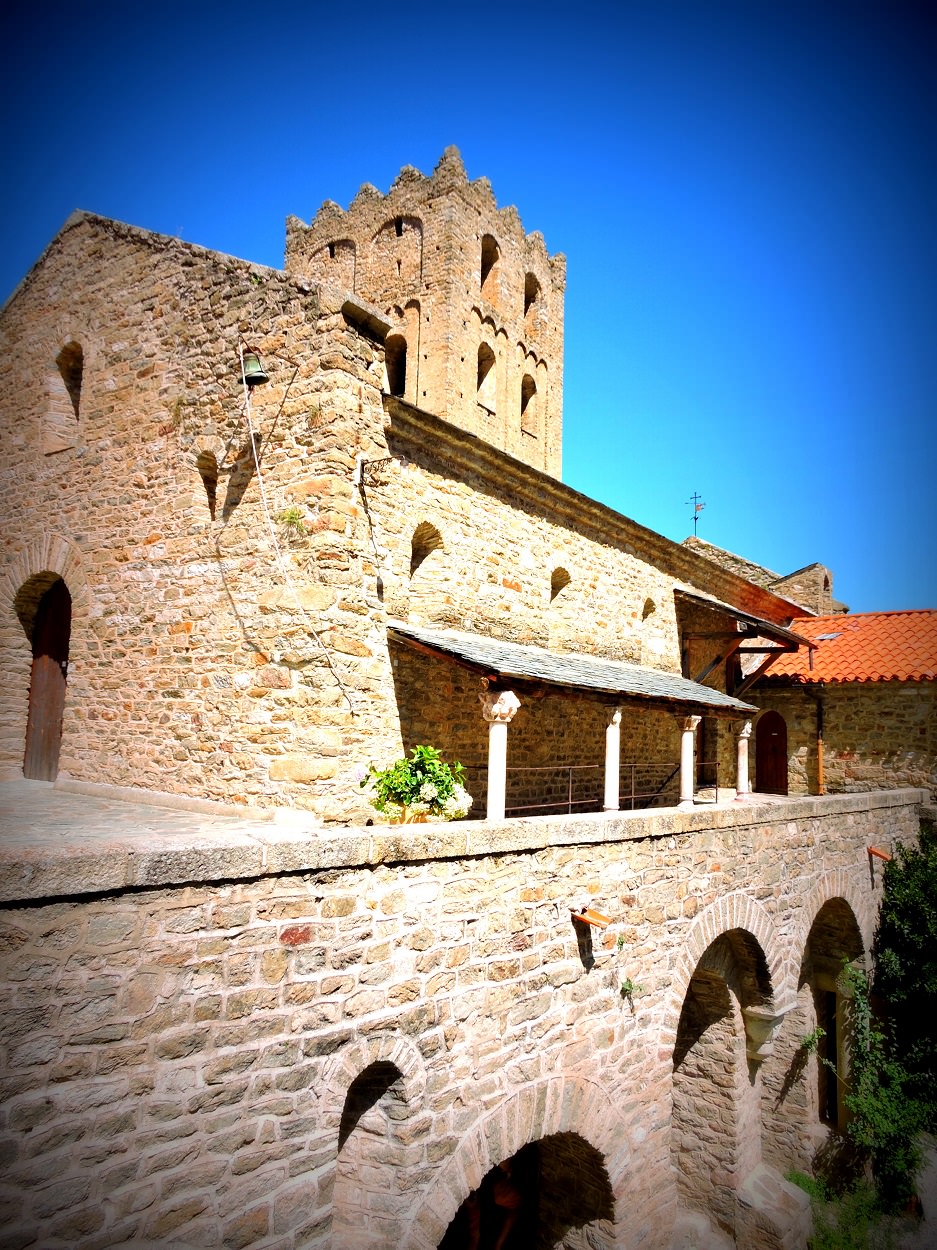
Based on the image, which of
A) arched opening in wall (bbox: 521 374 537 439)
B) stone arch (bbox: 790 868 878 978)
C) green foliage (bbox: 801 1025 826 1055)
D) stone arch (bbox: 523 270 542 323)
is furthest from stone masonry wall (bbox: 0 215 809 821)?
stone arch (bbox: 523 270 542 323)

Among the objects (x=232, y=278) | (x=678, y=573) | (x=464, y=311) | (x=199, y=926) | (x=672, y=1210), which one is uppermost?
(x=464, y=311)

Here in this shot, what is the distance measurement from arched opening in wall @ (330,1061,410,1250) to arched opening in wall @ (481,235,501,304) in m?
22.5

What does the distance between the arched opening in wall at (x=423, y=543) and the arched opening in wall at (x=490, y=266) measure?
55.5ft

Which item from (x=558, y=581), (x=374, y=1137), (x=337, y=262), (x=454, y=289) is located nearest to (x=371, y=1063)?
(x=374, y=1137)

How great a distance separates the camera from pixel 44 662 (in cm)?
1027

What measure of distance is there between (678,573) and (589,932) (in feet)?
30.6

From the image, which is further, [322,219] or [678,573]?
[322,219]

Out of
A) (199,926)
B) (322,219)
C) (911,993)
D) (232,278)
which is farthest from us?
(322,219)

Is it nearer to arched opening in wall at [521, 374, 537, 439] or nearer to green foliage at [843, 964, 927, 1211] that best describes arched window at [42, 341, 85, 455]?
green foliage at [843, 964, 927, 1211]

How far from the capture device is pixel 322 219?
23453mm

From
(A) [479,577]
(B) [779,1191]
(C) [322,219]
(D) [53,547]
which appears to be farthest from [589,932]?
(C) [322,219]

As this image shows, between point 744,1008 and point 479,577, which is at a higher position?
point 479,577

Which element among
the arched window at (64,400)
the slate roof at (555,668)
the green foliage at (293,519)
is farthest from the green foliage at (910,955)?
the arched window at (64,400)

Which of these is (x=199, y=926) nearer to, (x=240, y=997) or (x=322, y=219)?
(x=240, y=997)
